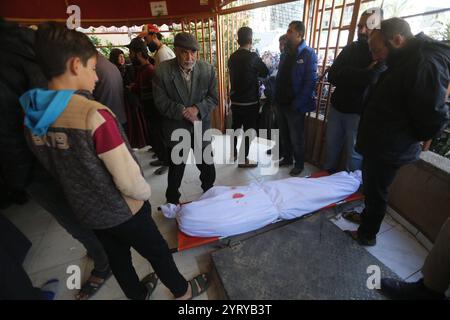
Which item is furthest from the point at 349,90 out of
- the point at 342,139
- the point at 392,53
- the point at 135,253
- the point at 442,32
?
the point at 135,253

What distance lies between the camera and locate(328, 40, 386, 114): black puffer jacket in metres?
1.76

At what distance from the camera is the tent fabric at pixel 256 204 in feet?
5.35

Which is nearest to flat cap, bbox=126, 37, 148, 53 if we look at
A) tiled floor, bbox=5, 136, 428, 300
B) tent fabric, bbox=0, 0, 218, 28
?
tiled floor, bbox=5, 136, 428, 300

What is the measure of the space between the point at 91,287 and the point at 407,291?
1.90 meters

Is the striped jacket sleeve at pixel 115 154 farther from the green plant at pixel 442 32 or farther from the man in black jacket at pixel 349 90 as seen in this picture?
the green plant at pixel 442 32

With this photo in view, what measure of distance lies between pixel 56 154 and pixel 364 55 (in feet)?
6.99

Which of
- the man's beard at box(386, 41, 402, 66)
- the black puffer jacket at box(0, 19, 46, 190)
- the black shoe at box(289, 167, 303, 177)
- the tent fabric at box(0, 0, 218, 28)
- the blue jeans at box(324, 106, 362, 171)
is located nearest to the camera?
the black puffer jacket at box(0, 19, 46, 190)

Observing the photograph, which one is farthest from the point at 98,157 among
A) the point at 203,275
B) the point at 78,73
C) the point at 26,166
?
the point at 203,275

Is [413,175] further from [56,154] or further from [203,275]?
[56,154]

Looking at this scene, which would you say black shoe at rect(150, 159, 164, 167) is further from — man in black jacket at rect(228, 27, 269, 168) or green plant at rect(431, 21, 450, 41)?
green plant at rect(431, 21, 450, 41)

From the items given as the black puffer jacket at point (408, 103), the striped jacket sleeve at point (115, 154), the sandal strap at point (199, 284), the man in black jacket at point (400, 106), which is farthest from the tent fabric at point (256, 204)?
the striped jacket sleeve at point (115, 154)

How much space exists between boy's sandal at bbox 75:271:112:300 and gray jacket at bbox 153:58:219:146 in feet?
3.55

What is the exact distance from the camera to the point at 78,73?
2.64 ft

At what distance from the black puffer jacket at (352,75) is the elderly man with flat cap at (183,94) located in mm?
1072
